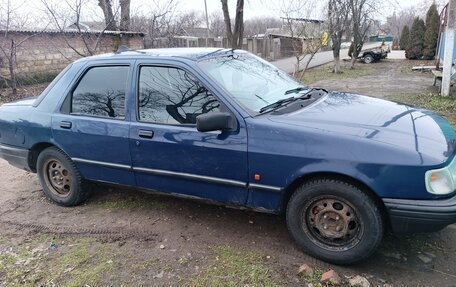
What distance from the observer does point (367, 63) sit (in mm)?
24641

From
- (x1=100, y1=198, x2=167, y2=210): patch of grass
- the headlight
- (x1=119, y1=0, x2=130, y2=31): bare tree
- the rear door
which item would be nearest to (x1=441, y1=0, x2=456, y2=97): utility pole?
the headlight

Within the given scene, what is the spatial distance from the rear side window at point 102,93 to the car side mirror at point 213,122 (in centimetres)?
103

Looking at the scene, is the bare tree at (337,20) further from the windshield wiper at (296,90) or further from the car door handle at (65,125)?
the car door handle at (65,125)

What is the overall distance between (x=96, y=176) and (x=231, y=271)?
1.84 metres

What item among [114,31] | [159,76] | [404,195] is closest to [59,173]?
[159,76]

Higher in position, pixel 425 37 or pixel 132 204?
pixel 425 37

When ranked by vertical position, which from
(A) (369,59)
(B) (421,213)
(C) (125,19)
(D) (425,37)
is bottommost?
(B) (421,213)

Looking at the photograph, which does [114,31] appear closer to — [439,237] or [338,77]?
[338,77]

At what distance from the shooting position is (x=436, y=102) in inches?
359

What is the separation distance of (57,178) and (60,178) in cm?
5

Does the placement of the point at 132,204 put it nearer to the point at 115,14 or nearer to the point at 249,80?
the point at 249,80

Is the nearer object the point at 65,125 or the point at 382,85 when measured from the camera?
the point at 65,125

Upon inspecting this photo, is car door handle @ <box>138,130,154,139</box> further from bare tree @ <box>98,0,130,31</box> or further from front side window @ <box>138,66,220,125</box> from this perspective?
bare tree @ <box>98,0,130,31</box>

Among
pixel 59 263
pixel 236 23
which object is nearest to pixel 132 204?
pixel 59 263
